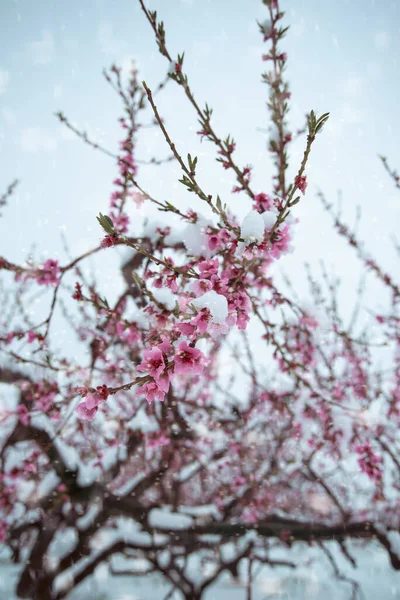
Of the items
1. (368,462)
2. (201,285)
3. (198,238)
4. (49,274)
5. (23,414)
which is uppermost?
(49,274)

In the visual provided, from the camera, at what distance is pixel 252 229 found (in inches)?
47.7

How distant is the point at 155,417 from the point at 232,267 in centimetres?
287

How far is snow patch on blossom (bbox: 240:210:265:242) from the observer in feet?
3.93

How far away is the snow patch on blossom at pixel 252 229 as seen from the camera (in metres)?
1.20

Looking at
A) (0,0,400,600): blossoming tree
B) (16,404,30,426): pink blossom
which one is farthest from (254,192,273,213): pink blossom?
(16,404,30,426): pink blossom

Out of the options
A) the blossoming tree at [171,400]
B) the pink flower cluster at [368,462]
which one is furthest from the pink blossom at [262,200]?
the pink flower cluster at [368,462]

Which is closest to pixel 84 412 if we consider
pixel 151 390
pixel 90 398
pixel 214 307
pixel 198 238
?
pixel 90 398

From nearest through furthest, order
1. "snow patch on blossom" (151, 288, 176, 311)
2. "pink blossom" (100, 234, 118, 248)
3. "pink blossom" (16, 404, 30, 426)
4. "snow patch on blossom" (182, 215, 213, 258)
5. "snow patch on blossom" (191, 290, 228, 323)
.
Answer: "snow patch on blossom" (191, 290, 228, 323) → "pink blossom" (100, 234, 118, 248) → "snow patch on blossom" (151, 288, 176, 311) → "snow patch on blossom" (182, 215, 213, 258) → "pink blossom" (16, 404, 30, 426)

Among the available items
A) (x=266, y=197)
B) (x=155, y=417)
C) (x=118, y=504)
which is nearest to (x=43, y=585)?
(x=118, y=504)

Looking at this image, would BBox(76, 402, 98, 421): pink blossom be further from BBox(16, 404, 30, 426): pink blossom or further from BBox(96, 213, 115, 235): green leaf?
BBox(16, 404, 30, 426): pink blossom

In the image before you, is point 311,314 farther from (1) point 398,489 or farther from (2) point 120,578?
(2) point 120,578

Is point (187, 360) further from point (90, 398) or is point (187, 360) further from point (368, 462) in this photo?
point (368, 462)

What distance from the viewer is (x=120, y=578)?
753 centimetres

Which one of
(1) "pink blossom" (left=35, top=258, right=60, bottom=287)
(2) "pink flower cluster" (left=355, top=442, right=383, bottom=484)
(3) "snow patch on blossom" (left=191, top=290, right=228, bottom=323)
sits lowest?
(2) "pink flower cluster" (left=355, top=442, right=383, bottom=484)
